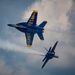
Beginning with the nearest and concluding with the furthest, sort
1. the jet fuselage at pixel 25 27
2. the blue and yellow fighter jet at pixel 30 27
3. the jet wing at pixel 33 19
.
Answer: the blue and yellow fighter jet at pixel 30 27 < the jet fuselage at pixel 25 27 < the jet wing at pixel 33 19

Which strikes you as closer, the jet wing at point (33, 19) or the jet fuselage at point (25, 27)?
the jet fuselage at point (25, 27)

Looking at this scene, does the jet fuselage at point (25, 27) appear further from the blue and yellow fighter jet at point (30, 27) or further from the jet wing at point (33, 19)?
the jet wing at point (33, 19)

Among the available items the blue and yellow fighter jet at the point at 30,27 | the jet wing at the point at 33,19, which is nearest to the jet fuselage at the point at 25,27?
the blue and yellow fighter jet at the point at 30,27

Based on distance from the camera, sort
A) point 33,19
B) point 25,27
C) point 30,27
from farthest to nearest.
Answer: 1. point 33,19
2. point 25,27
3. point 30,27

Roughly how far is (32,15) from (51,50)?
2587 cm

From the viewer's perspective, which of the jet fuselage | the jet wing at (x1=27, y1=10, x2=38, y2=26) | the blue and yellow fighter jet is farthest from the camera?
the jet wing at (x1=27, y1=10, x2=38, y2=26)

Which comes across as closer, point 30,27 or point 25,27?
point 30,27

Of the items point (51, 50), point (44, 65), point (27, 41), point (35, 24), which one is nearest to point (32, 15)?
point (35, 24)

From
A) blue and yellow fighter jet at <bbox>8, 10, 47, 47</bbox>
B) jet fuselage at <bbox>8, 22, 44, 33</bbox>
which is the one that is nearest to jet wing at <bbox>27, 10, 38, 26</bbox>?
blue and yellow fighter jet at <bbox>8, 10, 47, 47</bbox>

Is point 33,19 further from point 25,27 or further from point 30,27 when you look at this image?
point 25,27

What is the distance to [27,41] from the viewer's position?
461 feet

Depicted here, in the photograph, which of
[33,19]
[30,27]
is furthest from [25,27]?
[33,19]

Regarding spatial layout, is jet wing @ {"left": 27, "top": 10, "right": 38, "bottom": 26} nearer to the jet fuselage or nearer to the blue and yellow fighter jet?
the blue and yellow fighter jet

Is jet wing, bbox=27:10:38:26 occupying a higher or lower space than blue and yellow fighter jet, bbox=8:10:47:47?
higher
